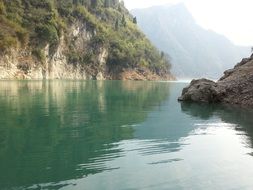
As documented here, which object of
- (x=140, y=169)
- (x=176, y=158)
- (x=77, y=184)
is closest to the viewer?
(x=77, y=184)

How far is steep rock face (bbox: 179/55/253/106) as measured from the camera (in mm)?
44406

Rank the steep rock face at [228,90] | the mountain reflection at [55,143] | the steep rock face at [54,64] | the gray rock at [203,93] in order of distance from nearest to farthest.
→ the mountain reflection at [55,143] < the steep rock face at [228,90] < the gray rock at [203,93] < the steep rock face at [54,64]

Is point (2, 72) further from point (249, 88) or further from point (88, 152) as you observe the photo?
point (88, 152)

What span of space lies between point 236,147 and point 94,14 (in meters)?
172

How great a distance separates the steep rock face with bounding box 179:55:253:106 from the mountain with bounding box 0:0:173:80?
63.2 m

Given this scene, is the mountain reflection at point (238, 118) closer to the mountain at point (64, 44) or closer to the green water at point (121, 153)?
the green water at point (121, 153)

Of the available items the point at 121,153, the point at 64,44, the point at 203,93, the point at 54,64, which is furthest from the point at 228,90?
the point at 64,44

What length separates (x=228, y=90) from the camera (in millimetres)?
47062

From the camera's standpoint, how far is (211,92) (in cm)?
4722

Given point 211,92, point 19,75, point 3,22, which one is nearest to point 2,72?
point 19,75

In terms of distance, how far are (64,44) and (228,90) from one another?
102504 millimetres

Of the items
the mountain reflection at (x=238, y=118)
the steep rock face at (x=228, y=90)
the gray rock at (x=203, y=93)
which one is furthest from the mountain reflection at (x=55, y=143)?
the gray rock at (x=203, y=93)

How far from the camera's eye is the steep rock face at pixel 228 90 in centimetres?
4441

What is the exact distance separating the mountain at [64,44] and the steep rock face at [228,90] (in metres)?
63.2
